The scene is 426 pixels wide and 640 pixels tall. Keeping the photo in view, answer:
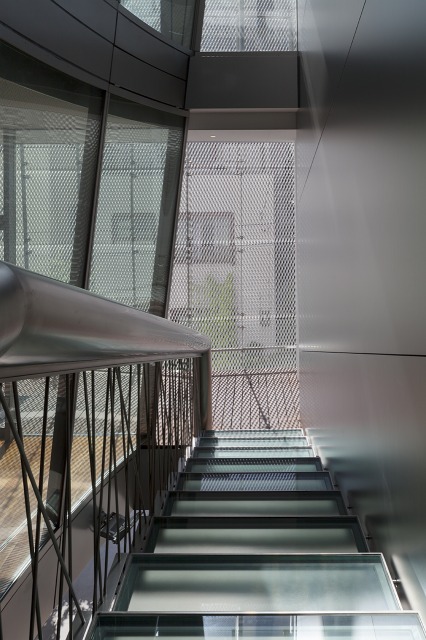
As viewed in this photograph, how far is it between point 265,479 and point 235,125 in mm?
3923

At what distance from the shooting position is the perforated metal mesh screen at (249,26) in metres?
6.36

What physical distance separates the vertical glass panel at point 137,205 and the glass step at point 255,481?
1.85 meters

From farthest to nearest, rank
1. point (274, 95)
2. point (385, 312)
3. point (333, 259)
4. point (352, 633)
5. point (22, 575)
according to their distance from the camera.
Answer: point (274, 95) < point (333, 259) < point (22, 575) < point (385, 312) < point (352, 633)

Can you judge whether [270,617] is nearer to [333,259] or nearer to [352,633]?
[352,633]

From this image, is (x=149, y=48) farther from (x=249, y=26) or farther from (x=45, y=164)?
(x=45, y=164)

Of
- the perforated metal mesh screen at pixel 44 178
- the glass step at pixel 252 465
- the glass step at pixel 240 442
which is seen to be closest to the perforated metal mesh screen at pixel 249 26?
the perforated metal mesh screen at pixel 44 178

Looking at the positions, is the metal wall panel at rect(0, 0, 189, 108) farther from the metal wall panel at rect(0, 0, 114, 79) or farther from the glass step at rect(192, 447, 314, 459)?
the glass step at rect(192, 447, 314, 459)

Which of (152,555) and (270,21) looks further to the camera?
(270,21)

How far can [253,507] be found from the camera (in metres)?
2.90

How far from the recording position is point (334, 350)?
3982 millimetres

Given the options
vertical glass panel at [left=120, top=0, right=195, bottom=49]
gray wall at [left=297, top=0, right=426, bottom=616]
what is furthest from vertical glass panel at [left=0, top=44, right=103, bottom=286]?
gray wall at [left=297, top=0, right=426, bottom=616]

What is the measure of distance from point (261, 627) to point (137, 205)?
4623 millimetres

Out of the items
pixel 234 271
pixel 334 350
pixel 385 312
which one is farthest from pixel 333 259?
pixel 234 271

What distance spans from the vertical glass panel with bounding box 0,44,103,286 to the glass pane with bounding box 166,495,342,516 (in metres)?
1.68
